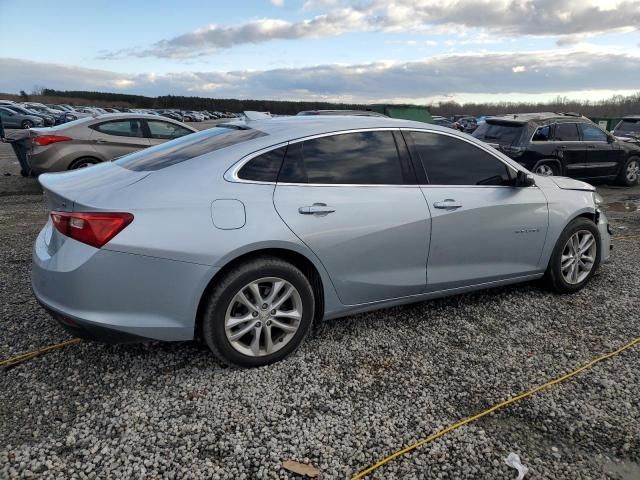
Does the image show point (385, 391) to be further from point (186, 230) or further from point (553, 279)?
point (553, 279)

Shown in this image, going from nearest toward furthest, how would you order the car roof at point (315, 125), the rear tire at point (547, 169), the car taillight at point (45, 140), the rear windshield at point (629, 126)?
the car roof at point (315, 125) < the car taillight at point (45, 140) < the rear tire at point (547, 169) < the rear windshield at point (629, 126)

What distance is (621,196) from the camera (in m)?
10.3

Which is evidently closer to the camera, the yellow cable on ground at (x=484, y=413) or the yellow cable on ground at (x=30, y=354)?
the yellow cable on ground at (x=484, y=413)

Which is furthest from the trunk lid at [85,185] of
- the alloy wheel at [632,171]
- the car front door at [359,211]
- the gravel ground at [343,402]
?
the alloy wheel at [632,171]

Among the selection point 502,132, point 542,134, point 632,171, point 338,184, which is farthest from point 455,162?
point 632,171

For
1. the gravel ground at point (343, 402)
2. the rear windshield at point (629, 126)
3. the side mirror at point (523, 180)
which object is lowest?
the gravel ground at point (343, 402)

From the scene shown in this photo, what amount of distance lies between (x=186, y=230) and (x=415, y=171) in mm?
1698

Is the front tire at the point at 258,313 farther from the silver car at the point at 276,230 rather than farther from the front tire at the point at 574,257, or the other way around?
the front tire at the point at 574,257

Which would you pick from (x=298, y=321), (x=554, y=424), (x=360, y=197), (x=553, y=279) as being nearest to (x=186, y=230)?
(x=298, y=321)

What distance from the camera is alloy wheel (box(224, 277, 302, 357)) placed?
2.96m

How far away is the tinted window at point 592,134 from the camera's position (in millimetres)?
10086

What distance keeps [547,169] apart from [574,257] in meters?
5.66

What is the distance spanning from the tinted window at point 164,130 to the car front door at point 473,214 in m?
6.64

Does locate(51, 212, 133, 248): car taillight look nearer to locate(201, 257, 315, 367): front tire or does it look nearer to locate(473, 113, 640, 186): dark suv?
locate(201, 257, 315, 367): front tire
